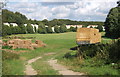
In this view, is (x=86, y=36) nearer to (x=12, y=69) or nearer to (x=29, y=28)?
(x=12, y=69)

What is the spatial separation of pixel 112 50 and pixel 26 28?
8128 cm

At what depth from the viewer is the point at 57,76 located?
415 inches

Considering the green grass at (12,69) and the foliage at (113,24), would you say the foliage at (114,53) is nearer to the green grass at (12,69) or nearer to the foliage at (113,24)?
the green grass at (12,69)

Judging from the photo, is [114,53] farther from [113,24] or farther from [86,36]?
[113,24]

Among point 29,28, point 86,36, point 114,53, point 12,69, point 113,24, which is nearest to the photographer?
point 12,69

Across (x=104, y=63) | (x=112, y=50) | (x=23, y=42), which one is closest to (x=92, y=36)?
(x=112, y=50)

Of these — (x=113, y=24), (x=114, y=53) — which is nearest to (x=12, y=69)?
(x=114, y=53)

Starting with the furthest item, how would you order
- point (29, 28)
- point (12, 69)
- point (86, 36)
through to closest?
point (29, 28), point (86, 36), point (12, 69)

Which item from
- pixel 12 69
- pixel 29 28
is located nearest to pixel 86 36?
pixel 12 69

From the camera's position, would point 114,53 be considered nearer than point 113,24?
Yes

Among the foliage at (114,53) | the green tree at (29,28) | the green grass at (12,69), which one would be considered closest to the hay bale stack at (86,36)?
the foliage at (114,53)

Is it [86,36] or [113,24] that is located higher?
[86,36]

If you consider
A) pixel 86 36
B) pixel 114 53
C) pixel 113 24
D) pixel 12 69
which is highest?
pixel 86 36

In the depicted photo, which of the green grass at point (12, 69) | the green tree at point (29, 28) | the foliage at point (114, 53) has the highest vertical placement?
the foliage at point (114, 53)
